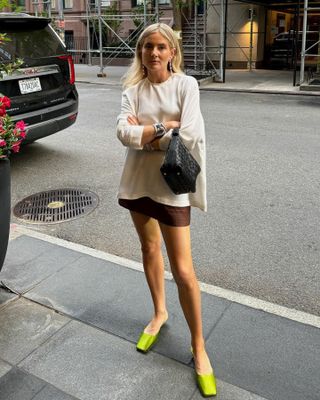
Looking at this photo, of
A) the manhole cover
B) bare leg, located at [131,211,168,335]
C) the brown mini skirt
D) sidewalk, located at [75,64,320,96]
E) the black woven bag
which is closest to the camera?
the black woven bag

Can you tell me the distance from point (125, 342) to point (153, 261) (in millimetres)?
524

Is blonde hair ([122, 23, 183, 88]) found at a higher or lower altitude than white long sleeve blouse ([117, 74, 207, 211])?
higher

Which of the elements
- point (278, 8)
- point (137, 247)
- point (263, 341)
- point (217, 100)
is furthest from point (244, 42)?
point (263, 341)

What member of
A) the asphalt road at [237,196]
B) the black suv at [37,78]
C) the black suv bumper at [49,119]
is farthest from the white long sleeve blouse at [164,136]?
the black suv bumper at [49,119]

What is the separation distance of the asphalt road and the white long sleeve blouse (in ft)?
4.55

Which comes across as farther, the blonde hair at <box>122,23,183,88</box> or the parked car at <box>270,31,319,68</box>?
the parked car at <box>270,31,319,68</box>

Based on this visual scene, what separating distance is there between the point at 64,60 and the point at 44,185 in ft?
6.04

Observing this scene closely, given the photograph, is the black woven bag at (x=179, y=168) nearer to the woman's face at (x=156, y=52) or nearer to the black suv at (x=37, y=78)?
the woman's face at (x=156, y=52)

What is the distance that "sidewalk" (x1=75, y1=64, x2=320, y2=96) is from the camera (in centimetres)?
1406

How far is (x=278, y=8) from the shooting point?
808 inches

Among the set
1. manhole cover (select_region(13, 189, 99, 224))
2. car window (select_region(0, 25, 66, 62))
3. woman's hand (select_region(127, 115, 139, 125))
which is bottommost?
manhole cover (select_region(13, 189, 99, 224))

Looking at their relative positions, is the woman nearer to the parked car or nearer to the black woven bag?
the black woven bag

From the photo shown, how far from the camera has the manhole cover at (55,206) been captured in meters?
4.85

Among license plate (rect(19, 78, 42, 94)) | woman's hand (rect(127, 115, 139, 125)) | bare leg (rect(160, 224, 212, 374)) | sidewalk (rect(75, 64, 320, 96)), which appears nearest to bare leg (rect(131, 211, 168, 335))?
bare leg (rect(160, 224, 212, 374))
